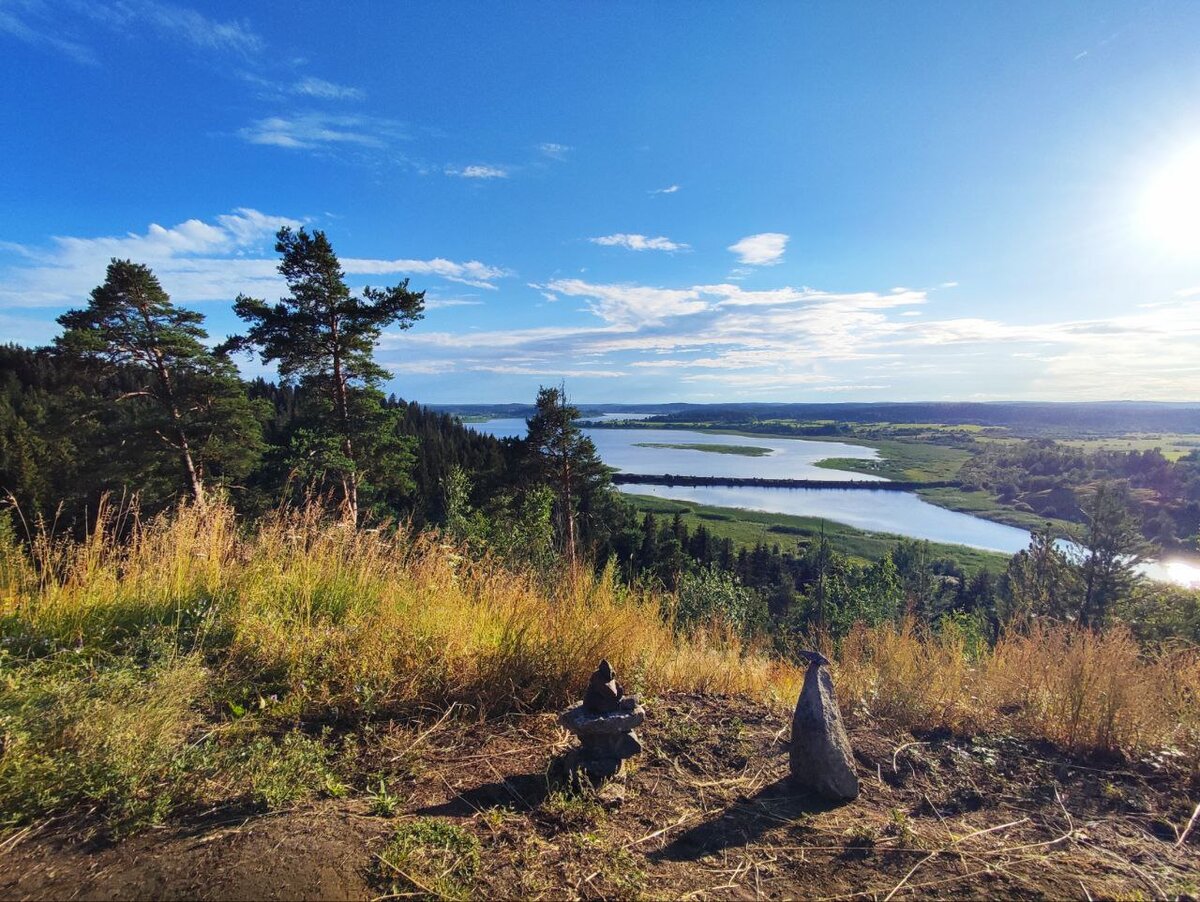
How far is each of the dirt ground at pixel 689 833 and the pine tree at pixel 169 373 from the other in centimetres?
1290

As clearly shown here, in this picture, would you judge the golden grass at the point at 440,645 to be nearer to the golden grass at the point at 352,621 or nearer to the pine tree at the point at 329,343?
the golden grass at the point at 352,621

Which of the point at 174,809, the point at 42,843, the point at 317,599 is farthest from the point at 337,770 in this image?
the point at 317,599

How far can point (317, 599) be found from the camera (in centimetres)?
433

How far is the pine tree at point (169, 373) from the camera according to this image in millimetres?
13609

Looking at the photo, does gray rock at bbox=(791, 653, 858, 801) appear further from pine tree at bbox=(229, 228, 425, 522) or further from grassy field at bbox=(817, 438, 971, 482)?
grassy field at bbox=(817, 438, 971, 482)

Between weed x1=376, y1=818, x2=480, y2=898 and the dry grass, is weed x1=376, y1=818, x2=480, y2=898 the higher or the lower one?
the higher one

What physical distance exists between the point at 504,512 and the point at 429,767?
61.6ft

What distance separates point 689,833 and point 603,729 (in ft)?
2.03

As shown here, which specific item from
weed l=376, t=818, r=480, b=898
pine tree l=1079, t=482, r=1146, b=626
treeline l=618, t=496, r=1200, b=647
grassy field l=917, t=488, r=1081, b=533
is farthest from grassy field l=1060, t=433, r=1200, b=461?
weed l=376, t=818, r=480, b=898


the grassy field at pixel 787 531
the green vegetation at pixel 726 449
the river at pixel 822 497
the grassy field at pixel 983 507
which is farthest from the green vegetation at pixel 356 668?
the green vegetation at pixel 726 449

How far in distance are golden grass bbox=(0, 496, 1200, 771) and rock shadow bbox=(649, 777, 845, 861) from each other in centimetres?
125

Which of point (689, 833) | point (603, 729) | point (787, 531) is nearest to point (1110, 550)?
point (689, 833)

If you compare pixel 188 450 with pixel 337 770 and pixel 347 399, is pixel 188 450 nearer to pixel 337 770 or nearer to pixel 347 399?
pixel 347 399

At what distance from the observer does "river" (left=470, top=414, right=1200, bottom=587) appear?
71.2 metres
